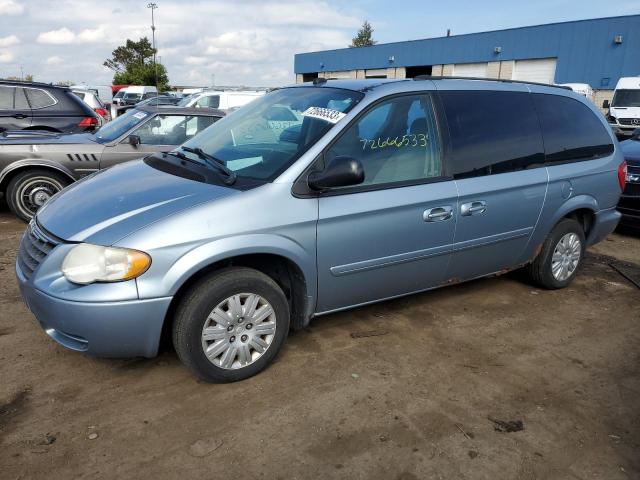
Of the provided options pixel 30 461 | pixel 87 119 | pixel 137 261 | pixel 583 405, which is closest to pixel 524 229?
pixel 583 405

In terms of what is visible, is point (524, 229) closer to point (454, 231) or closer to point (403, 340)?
point (454, 231)

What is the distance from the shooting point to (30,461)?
97.3 inches

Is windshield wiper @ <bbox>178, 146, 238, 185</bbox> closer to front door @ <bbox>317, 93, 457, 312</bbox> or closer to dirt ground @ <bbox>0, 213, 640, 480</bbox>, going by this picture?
front door @ <bbox>317, 93, 457, 312</bbox>

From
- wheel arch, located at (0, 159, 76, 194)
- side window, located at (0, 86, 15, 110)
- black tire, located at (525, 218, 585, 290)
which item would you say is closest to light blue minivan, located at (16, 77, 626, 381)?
black tire, located at (525, 218, 585, 290)

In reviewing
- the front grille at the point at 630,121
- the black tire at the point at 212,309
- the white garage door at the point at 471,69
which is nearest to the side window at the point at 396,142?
the black tire at the point at 212,309

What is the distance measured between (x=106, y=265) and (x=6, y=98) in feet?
23.9

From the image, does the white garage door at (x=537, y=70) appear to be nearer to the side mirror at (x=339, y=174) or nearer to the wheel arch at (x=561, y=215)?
the wheel arch at (x=561, y=215)

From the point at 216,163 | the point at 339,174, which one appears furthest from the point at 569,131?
the point at 216,163

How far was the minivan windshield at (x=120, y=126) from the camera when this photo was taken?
6.78m

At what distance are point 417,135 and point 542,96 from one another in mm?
1564

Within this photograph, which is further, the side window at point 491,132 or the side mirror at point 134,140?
the side mirror at point 134,140

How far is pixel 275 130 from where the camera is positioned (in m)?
3.69

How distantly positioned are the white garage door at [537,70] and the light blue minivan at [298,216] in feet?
101

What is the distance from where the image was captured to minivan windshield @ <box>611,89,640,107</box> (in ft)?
69.1
